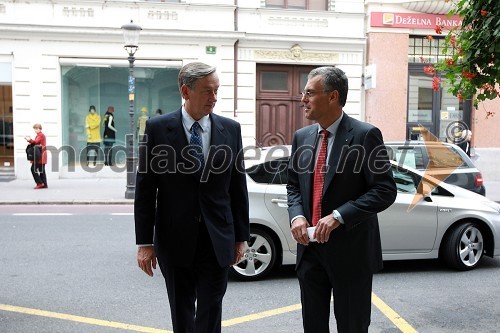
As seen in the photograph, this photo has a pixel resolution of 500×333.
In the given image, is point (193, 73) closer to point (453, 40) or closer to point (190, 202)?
point (190, 202)

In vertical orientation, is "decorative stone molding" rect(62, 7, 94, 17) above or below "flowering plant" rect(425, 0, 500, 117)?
above

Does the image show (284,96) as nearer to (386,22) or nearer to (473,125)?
(386,22)

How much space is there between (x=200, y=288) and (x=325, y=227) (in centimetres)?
88

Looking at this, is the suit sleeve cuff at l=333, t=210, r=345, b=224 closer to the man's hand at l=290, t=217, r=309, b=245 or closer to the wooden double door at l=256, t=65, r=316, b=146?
the man's hand at l=290, t=217, r=309, b=245

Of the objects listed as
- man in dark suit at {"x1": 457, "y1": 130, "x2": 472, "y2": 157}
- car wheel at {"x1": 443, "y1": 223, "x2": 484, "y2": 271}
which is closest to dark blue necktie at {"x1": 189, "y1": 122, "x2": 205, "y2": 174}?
car wheel at {"x1": 443, "y1": 223, "x2": 484, "y2": 271}

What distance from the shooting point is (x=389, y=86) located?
59.6 feet

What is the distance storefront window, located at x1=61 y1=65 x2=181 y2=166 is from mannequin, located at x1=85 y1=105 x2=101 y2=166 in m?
0.12

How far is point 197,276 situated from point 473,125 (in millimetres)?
17638

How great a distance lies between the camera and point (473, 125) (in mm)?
18688

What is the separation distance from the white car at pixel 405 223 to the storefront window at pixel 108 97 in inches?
454

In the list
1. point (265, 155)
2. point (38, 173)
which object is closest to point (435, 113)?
point (38, 173)

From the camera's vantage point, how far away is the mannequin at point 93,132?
1742 centimetres

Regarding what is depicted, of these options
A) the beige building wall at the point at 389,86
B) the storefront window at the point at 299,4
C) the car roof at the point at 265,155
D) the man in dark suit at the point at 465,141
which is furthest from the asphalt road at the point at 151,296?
the storefront window at the point at 299,4

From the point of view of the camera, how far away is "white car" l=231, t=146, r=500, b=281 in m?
6.15
